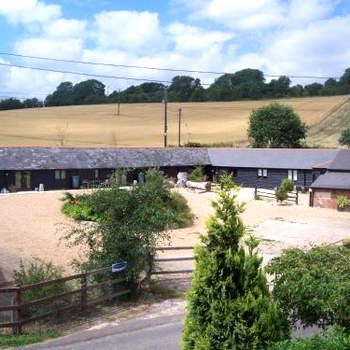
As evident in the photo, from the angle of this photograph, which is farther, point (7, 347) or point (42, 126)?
point (42, 126)

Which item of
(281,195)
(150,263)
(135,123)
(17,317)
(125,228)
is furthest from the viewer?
(135,123)

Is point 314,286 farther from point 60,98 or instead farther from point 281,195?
point 60,98

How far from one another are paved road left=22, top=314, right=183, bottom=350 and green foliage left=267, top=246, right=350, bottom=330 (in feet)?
13.2

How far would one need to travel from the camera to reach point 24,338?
12.3 metres

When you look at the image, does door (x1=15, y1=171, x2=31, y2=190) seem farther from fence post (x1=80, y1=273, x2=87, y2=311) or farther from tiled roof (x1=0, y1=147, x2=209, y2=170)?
fence post (x1=80, y1=273, x2=87, y2=311)

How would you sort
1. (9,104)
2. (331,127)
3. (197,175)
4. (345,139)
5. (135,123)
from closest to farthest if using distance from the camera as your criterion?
1. (197,175)
2. (345,139)
3. (331,127)
4. (135,123)
5. (9,104)

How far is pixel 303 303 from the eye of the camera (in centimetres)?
841

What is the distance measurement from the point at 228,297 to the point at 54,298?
6379 mm

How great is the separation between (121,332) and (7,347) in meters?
2.65

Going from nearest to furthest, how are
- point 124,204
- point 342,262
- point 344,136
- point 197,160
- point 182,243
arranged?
point 342,262 < point 124,204 < point 182,243 < point 197,160 < point 344,136

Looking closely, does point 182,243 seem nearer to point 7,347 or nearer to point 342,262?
point 7,347

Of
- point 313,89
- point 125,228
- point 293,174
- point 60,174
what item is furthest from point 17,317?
point 313,89

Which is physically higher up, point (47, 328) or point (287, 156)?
point (287, 156)

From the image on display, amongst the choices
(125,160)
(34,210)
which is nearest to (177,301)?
(34,210)
